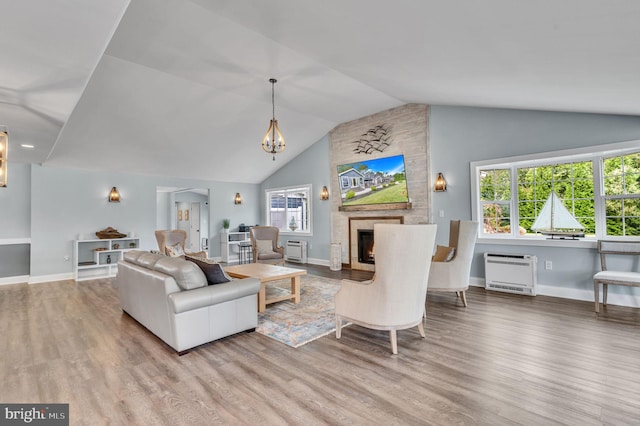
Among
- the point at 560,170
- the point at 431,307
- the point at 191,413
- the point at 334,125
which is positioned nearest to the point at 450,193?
the point at 560,170

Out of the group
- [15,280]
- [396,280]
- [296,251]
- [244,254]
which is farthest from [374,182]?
[15,280]

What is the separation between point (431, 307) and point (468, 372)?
1.81 metres

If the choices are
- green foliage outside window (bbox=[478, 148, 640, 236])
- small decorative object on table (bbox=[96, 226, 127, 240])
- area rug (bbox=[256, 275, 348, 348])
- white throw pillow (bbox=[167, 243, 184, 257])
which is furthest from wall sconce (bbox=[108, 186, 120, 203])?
green foliage outside window (bbox=[478, 148, 640, 236])

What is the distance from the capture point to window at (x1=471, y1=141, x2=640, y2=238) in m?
4.17

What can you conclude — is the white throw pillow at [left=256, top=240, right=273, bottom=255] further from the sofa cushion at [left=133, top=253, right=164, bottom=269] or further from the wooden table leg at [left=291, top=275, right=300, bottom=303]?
the sofa cushion at [left=133, top=253, right=164, bottom=269]

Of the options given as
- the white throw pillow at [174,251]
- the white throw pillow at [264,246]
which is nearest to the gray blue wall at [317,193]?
the white throw pillow at [264,246]

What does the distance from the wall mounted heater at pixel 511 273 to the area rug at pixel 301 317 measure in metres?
2.56

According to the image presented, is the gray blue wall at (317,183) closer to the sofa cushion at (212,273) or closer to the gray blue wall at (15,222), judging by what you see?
the sofa cushion at (212,273)

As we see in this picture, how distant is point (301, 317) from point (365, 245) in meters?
3.40

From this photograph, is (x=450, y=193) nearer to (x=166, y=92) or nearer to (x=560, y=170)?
(x=560, y=170)

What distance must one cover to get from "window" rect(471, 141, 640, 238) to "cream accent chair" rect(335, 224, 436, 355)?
9.91 feet

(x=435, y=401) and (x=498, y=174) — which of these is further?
(x=498, y=174)

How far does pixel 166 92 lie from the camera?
497cm

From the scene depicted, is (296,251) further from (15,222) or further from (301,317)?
(15,222)
